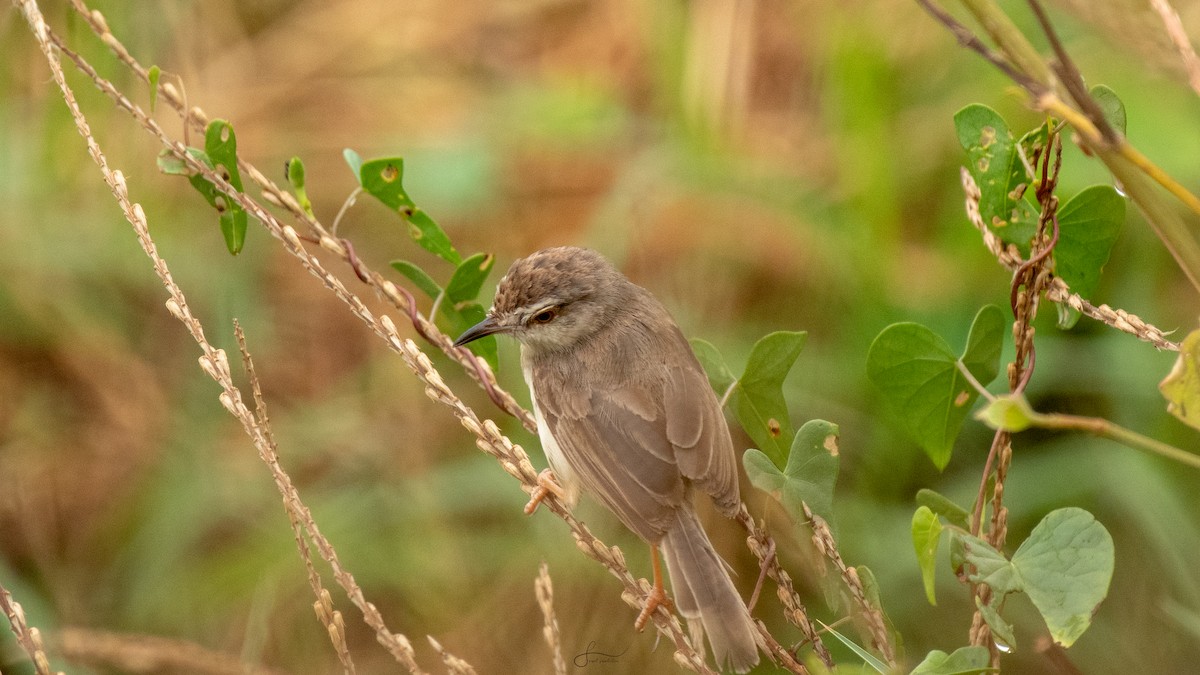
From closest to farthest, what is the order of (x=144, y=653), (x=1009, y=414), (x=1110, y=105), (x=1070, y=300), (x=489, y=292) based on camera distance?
(x=1009, y=414), (x=1110, y=105), (x=1070, y=300), (x=144, y=653), (x=489, y=292)

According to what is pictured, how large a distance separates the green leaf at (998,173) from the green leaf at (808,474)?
19.0 inches

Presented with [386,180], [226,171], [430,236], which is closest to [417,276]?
[430,236]

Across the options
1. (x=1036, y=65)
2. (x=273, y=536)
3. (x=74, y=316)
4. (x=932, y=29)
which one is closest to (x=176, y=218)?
(x=74, y=316)

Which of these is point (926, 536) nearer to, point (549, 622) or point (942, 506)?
point (942, 506)

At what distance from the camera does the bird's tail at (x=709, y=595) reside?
2658 millimetres

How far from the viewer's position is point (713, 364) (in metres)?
2.77

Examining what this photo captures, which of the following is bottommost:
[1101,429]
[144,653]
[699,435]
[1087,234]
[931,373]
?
[144,653]

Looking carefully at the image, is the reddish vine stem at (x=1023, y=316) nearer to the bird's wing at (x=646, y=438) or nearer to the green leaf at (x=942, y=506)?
the green leaf at (x=942, y=506)

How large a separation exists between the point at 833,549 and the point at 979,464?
2.98 meters

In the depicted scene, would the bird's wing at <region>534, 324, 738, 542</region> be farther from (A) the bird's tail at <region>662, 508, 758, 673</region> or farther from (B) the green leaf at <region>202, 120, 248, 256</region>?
(B) the green leaf at <region>202, 120, 248, 256</region>

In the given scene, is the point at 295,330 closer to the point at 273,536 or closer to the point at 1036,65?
the point at 273,536

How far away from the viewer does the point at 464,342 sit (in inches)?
126

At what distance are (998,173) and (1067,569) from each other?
742 mm

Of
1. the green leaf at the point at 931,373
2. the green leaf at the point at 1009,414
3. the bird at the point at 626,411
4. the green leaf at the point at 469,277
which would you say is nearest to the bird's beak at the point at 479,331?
the bird at the point at 626,411
